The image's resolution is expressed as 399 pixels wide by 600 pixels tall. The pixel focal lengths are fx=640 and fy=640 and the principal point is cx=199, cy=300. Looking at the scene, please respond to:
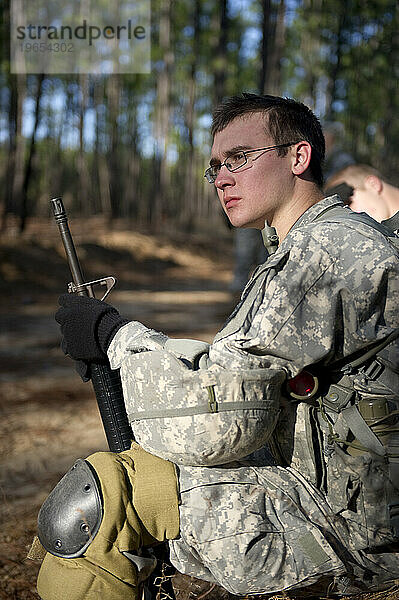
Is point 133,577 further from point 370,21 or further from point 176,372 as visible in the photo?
point 370,21

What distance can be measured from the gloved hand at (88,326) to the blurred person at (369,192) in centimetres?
229

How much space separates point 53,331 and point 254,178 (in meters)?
7.15

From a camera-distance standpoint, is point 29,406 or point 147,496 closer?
point 147,496

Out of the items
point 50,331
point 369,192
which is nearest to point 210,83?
point 50,331

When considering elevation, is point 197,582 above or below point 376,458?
below

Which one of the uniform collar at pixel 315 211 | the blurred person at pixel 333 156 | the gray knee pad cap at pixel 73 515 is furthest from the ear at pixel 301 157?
the blurred person at pixel 333 156

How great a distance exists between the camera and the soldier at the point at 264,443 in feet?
5.48

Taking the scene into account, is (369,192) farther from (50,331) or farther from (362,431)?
(50,331)

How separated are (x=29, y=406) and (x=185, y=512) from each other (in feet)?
12.0

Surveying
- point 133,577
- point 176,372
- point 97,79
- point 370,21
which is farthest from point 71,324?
point 97,79

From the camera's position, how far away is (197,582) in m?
2.46

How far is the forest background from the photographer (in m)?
16.0

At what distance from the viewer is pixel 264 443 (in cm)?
179

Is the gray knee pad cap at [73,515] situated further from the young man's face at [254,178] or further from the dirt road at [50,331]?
the young man's face at [254,178]
